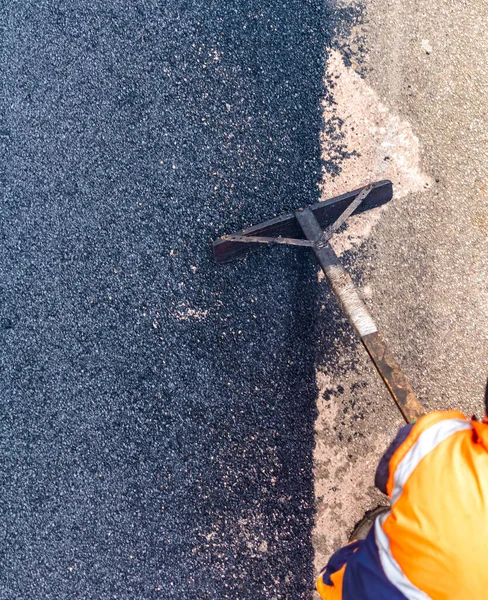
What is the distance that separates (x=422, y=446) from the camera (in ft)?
4.42

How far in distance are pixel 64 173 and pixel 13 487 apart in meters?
1.46

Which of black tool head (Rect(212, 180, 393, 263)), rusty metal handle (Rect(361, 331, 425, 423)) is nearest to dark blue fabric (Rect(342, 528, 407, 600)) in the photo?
rusty metal handle (Rect(361, 331, 425, 423))

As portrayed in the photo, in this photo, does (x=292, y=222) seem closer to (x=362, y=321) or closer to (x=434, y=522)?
(x=362, y=321)

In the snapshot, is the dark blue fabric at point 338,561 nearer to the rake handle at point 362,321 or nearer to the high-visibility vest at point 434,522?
the high-visibility vest at point 434,522

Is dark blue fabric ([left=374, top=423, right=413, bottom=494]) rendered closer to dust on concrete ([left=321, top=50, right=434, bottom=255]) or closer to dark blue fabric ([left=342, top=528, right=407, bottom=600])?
dark blue fabric ([left=342, top=528, right=407, bottom=600])

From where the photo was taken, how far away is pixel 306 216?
212 centimetres

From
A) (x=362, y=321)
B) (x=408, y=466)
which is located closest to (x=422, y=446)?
(x=408, y=466)

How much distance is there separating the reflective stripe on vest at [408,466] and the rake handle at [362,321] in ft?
1.25

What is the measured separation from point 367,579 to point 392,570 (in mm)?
119

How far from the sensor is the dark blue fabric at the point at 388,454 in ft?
4.76

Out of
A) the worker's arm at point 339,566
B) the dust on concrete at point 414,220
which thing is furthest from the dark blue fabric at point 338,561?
the dust on concrete at point 414,220

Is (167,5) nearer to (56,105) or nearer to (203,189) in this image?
(56,105)

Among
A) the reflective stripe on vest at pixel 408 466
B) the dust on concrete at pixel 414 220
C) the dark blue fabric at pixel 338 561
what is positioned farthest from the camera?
the dust on concrete at pixel 414 220

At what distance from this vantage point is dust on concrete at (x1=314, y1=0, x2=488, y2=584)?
2264 millimetres
